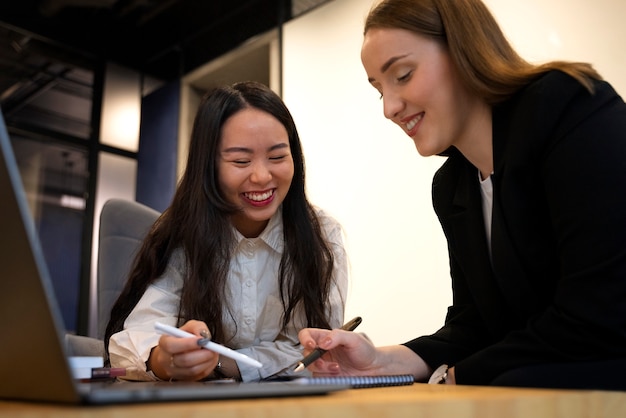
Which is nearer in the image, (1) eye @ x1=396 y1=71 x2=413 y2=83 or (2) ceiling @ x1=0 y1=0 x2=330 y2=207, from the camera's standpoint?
(1) eye @ x1=396 y1=71 x2=413 y2=83

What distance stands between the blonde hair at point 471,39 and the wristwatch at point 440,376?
43 centimetres

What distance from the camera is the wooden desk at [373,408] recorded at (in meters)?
0.34

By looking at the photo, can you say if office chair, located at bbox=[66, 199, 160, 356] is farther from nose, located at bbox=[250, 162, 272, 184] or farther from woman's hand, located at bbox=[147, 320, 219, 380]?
woman's hand, located at bbox=[147, 320, 219, 380]

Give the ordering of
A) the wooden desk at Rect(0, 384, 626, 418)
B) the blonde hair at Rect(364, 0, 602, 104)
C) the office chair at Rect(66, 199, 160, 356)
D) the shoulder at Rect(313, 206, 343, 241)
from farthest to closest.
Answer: the office chair at Rect(66, 199, 160, 356) → the shoulder at Rect(313, 206, 343, 241) → the blonde hair at Rect(364, 0, 602, 104) → the wooden desk at Rect(0, 384, 626, 418)

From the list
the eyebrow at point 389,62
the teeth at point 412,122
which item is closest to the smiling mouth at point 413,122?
the teeth at point 412,122

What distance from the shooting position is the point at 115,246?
1.91m

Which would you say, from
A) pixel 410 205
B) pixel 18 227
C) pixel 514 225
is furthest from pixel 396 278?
pixel 18 227

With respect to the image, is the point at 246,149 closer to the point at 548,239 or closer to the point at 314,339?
the point at 314,339

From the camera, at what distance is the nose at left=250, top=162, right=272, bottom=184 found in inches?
56.3

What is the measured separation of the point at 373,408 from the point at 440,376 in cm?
56

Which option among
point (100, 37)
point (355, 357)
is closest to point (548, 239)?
point (355, 357)

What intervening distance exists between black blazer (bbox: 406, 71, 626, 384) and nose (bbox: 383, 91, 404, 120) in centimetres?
19

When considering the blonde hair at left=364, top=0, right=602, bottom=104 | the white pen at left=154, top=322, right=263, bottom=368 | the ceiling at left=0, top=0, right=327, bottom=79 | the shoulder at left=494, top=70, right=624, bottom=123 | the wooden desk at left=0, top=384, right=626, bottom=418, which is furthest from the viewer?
the ceiling at left=0, top=0, right=327, bottom=79

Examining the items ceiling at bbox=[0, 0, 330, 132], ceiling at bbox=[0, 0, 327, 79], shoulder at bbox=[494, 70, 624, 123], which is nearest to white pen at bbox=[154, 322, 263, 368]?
shoulder at bbox=[494, 70, 624, 123]
